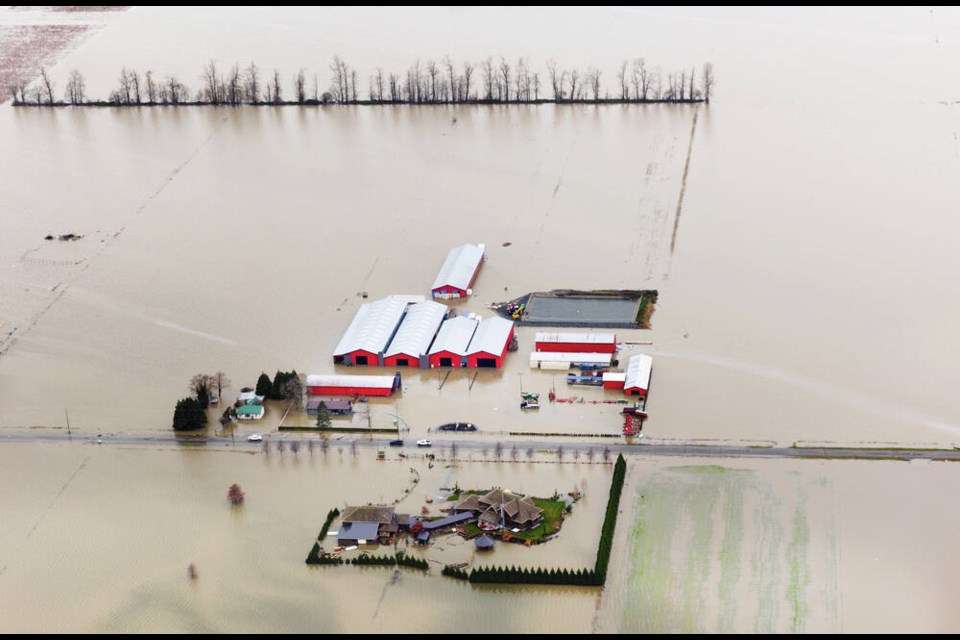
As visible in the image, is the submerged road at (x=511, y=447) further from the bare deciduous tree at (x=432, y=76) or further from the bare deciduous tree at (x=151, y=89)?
the bare deciduous tree at (x=151, y=89)

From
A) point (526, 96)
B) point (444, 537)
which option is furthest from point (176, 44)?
point (444, 537)

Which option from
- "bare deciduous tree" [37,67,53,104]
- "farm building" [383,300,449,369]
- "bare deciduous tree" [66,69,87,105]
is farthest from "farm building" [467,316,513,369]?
"bare deciduous tree" [37,67,53,104]

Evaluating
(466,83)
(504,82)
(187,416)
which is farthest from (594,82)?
(187,416)

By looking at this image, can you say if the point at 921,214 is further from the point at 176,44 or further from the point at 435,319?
the point at 176,44

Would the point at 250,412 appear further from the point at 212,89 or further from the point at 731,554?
the point at 212,89

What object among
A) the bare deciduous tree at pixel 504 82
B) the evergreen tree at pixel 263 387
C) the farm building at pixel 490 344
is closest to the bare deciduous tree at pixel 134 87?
the bare deciduous tree at pixel 504 82
